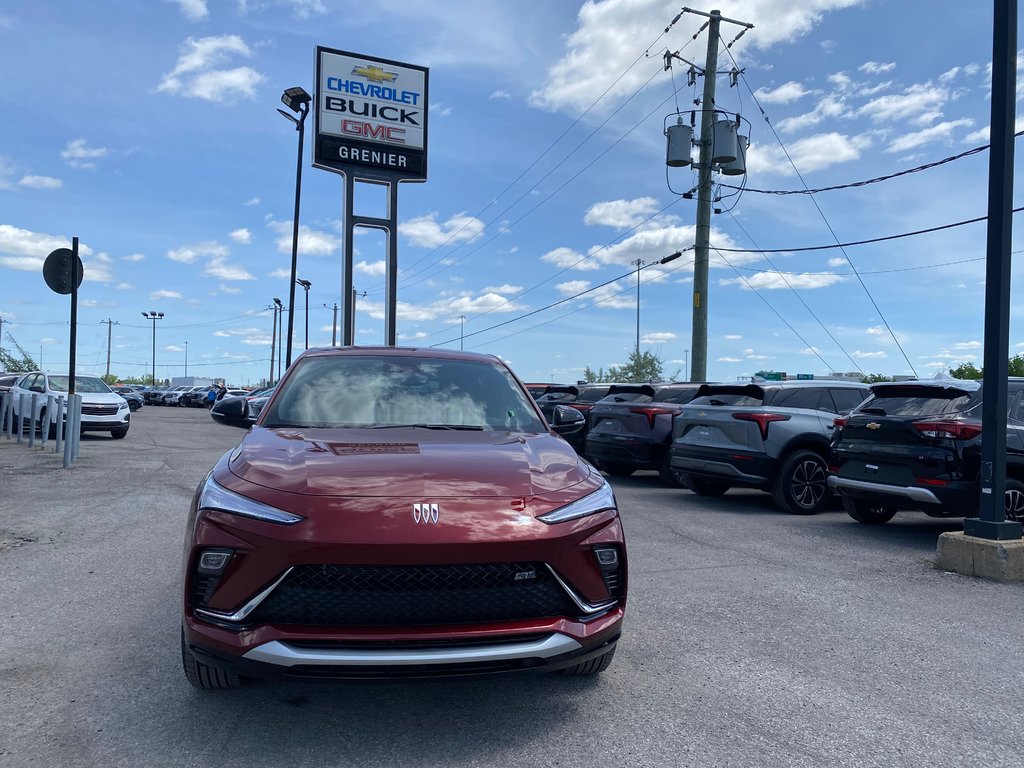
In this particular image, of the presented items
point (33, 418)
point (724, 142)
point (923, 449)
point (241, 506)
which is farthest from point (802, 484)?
point (33, 418)

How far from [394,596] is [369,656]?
0.22 metres

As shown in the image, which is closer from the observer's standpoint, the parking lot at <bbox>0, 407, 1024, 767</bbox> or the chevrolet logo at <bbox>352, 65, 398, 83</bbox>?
the parking lot at <bbox>0, 407, 1024, 767</bbox>

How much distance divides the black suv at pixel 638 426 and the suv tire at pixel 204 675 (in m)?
8.82

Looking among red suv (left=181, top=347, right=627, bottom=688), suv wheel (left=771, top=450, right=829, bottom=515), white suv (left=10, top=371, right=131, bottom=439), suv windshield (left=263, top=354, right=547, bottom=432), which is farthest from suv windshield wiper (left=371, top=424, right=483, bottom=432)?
white suv (left=10, top=371, right=131, bottom=439)

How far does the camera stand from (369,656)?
2850mm

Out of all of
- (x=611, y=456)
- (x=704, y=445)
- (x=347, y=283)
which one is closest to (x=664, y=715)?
(x=704, y=445)

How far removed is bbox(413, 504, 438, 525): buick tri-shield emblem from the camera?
303 cm

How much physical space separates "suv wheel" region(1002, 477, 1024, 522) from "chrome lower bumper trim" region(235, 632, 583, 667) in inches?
262

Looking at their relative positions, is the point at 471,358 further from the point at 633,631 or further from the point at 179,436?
the point at 179,436

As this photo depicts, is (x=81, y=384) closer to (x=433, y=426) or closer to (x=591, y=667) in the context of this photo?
(x=433, y=426)

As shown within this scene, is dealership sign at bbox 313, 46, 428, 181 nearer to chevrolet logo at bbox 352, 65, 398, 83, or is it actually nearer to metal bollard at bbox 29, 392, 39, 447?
chevrolet logo at bbox 352, 65, 398, 83

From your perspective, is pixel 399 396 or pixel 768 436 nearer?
pixel 399 396

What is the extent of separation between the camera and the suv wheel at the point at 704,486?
36.4ft

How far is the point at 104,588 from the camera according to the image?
5.50 meters
